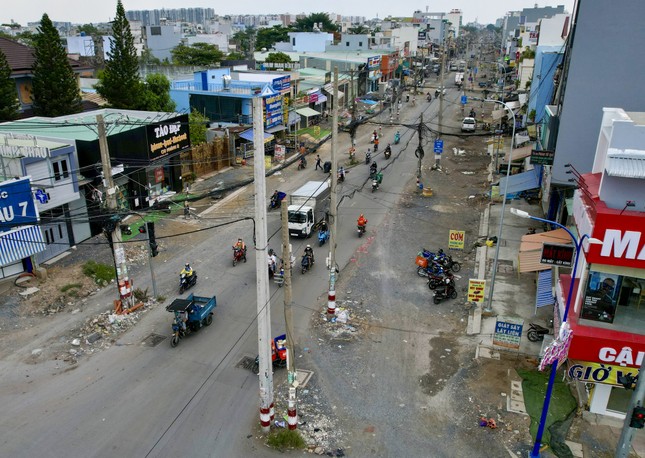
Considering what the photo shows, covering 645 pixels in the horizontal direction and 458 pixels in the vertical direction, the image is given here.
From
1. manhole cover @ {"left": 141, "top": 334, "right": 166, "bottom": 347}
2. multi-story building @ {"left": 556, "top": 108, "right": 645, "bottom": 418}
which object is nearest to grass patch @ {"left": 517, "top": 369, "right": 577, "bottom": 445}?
multi-story building @ {"left": 556, "top": 108, "right": 645, "bottom": 418}

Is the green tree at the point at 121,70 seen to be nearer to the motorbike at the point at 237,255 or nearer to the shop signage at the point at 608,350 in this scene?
the motorbike at the point at 237,255

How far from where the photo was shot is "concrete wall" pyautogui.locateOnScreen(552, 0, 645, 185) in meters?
22.1

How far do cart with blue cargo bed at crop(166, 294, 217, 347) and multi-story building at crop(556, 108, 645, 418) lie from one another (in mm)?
12158

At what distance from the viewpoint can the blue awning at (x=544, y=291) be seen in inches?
750

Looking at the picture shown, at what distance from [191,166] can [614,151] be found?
3005 centimetres

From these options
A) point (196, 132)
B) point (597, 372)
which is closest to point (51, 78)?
point (196, 132)

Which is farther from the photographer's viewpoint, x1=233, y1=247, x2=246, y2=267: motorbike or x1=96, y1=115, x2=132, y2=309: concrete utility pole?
x1=233, y1=247, x2=246, y2=267: motorbike

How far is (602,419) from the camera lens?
14.8 metres

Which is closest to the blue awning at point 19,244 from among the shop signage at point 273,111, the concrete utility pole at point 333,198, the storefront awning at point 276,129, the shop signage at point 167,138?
the shop signage at point 167,138

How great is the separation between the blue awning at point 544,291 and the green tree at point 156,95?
109ft

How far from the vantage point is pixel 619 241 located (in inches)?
517

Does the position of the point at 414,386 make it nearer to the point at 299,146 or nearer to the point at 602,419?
the point at 602,419

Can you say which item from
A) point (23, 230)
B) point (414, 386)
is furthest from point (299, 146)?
point (414, 386)

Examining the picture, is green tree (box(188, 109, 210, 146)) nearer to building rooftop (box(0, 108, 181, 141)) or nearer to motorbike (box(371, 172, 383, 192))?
building rooftop (box(0, 108, 181, 141))
